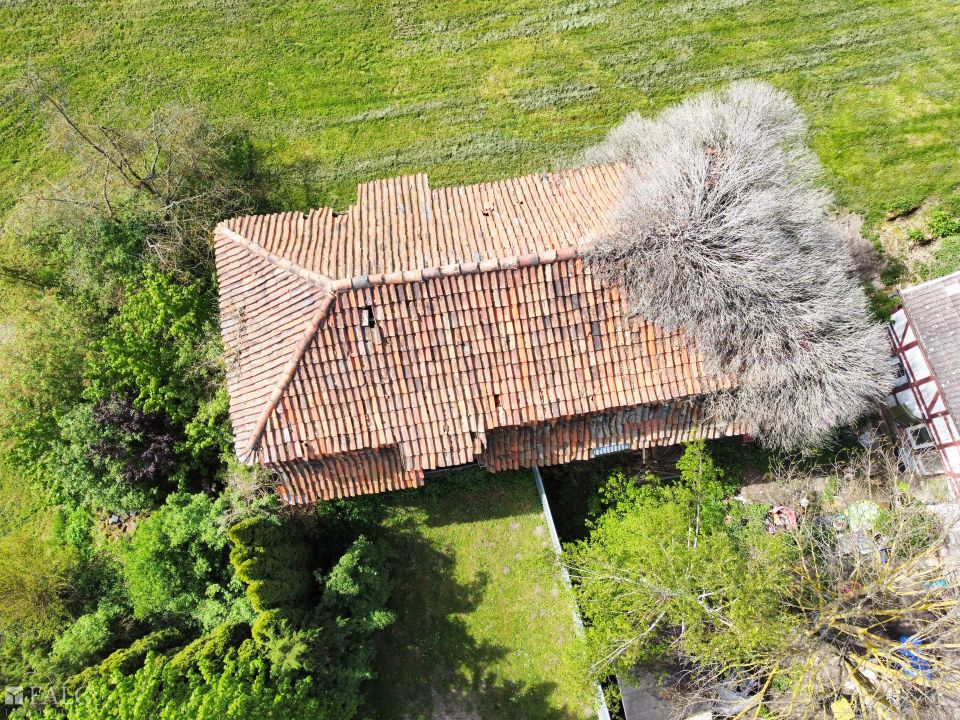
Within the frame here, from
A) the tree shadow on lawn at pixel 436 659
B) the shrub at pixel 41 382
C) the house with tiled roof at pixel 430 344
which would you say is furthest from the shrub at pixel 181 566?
the tree shadow on lawn at pixel 436 659

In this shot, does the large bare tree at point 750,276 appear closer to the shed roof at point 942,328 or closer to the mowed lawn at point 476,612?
the shed roof at point 942,328

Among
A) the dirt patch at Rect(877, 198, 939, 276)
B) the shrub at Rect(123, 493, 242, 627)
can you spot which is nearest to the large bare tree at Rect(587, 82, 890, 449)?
the dirt patch at Rect(877, 198, 939, 276)

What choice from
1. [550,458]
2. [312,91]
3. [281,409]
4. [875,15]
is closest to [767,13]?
[875,15]

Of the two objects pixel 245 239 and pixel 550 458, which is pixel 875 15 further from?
pixel 245 239

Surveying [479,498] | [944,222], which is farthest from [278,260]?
[944,222]

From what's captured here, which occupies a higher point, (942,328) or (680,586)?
(942,328)

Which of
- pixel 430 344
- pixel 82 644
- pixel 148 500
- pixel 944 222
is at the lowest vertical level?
pixel 82 644

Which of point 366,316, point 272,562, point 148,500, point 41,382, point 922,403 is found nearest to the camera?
point 366,316

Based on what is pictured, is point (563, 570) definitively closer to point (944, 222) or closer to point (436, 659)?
point (436, 659)
